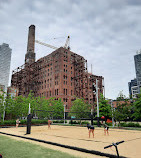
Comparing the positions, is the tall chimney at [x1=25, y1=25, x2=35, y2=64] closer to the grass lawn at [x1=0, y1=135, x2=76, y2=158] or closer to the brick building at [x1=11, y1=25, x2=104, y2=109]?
the brick building at [x1=11, y1=25, x2=104, y2=109]

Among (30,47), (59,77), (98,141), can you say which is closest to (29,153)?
(98,141)

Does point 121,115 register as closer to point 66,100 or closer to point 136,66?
point 66,100

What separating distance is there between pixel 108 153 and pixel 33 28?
143 meters

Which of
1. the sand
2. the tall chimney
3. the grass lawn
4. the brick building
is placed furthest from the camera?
the tall chimney

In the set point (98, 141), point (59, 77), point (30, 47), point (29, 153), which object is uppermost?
point (30, 47)

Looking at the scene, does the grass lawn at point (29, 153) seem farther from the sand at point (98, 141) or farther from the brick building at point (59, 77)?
the brick building at point (59, 77)

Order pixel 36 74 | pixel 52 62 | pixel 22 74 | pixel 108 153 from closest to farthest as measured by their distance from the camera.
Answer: pixel 108 153 → pixel 52 62 → pixel 36 74 → pixel 22 74

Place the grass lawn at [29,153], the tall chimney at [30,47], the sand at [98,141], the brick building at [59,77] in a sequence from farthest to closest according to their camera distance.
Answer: the tall chimney at [30,47], the brick building at [59,77], the sand at [98,141], the grass lawn at [29,153]

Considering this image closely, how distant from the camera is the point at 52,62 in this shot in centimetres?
9019

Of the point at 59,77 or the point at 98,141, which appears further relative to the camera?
the point at 59,77

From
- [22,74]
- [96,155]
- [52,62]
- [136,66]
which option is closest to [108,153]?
[96,155]

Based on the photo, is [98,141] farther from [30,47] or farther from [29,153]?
[30,47]

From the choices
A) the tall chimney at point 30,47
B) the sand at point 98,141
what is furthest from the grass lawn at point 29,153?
the tall chimney at point 30,47

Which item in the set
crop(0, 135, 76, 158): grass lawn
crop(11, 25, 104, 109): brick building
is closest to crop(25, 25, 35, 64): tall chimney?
crop(11, 25, 104, 109): brick building
